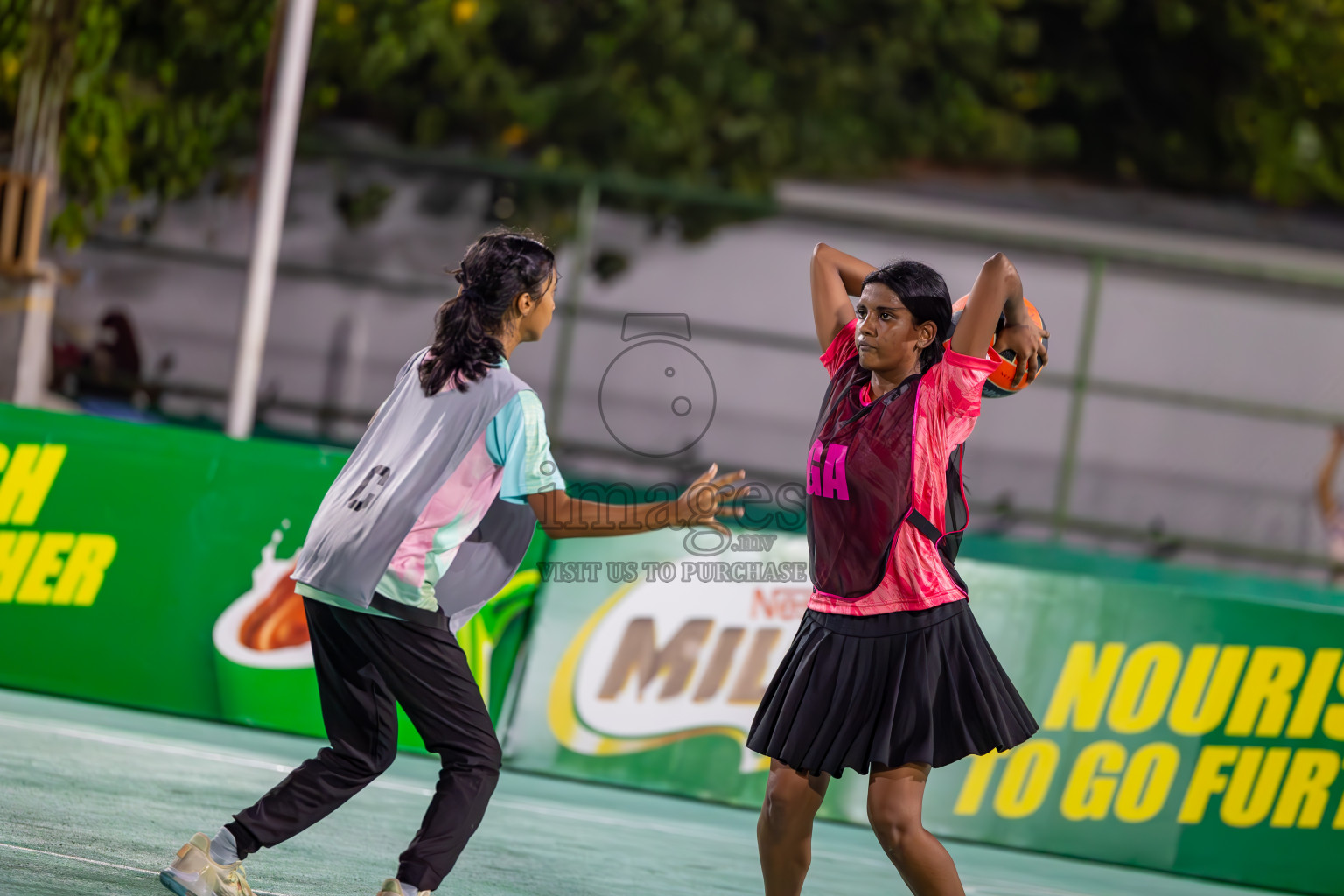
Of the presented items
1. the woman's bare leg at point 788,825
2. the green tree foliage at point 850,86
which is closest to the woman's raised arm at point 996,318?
the woman's bare leg at point 788,825

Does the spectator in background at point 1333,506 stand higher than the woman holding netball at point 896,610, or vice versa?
the woman holding netball at point 896,610

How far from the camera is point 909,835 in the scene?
3.76 m

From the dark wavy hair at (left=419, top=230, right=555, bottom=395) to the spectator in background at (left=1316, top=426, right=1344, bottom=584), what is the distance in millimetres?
12731

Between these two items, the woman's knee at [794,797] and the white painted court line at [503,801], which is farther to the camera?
the white painted court line at [503,801]

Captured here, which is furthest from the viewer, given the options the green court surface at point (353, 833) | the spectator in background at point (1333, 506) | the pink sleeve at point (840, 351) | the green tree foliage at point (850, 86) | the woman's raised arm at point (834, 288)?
the green tree foliage at point (850, 86)

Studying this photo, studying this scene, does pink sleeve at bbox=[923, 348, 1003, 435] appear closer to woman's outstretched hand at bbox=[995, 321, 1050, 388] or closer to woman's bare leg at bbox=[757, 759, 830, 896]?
woman's outstretched hand at bbox=[995, 321, 1050, 388]

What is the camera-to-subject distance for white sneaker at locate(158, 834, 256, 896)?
3.87 m

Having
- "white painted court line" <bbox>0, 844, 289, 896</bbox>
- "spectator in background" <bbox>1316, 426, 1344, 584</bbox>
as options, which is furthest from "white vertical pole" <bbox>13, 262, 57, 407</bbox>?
"spectator in background" <bbox>1316, 426, 1344, 584</bbox>

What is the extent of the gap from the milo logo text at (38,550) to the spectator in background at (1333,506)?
12.2 meters

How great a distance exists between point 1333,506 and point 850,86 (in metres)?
8.00

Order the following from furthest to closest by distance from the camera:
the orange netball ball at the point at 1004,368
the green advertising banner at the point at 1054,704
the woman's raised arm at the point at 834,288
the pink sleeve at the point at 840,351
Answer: the green advertising banner at the point at 1054,704 < the woman's raised arm at the point at 834,288 < the pink sleeve at the point at 840,351 < the orange netball ball at the point at 1004,368

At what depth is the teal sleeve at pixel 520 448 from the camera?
12.5 ft

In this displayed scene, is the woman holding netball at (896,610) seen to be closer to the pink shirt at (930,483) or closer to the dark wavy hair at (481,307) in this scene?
the pink shirt at (930,483)

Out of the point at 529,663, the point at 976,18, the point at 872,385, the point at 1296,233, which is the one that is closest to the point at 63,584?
the point at 529,663
